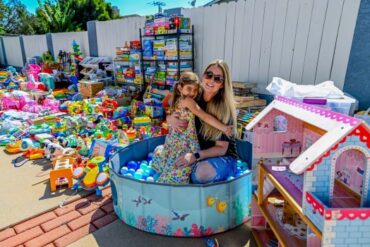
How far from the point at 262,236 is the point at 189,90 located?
1.45m

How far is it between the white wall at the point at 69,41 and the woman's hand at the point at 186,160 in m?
8.97

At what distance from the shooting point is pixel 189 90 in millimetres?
2625

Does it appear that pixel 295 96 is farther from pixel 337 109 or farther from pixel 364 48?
pixel 364 48

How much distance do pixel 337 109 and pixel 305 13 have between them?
187cm

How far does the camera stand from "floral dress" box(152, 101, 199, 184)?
251 cm

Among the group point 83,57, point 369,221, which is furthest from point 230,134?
point 83,57

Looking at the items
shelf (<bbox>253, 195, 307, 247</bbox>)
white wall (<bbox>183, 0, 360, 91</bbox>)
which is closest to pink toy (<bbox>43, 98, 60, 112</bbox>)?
white wall (<bbox>183, 0, 360, 91</bbox>)

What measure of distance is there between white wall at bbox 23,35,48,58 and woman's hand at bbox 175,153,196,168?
12890 mm

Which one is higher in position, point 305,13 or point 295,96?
point 305,13

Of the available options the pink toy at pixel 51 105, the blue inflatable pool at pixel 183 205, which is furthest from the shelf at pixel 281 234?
the pink toy at pixel 51 105

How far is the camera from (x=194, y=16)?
5.91 metres

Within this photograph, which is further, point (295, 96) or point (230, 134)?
point (295, 96)

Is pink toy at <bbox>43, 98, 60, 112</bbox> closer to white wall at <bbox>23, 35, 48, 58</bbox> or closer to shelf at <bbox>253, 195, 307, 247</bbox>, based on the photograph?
shelf at <bbox>253, 195, 307, 247</bbox>

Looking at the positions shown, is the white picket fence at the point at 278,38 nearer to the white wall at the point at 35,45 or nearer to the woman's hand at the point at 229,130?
the woman's hand at the point at 229,130
